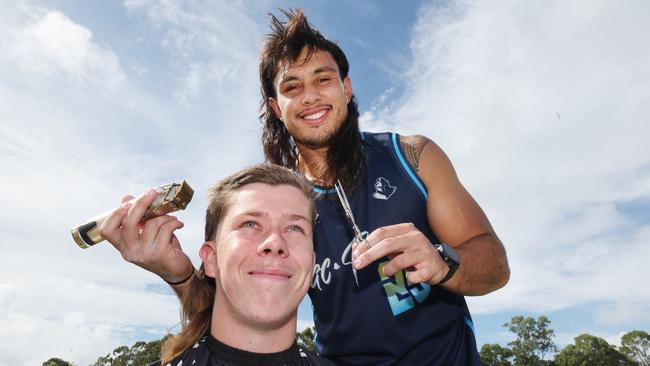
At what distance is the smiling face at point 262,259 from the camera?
317cm

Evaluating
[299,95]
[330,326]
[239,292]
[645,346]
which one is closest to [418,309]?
[330,326]

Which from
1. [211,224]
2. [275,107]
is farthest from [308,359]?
[275,107]

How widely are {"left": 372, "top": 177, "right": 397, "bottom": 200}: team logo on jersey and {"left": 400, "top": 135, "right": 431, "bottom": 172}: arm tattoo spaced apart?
0.92 ft

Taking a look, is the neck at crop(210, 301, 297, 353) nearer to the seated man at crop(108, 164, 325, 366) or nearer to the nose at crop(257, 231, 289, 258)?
the seated man at crop(108, 164, 325, 366)

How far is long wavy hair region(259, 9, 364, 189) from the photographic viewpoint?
457 cm

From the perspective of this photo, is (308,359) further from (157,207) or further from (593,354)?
(593,354)

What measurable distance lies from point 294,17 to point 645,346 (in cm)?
8354

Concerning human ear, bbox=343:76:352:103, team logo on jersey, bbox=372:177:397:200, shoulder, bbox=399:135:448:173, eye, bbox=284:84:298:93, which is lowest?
team logo on jersey, bbox=372:177:397:200

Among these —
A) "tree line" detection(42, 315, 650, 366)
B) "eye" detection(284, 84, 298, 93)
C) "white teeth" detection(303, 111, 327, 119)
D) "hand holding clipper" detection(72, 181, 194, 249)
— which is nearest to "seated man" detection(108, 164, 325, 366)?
"hand holding clipper" detection(72, 181, 194, 249)

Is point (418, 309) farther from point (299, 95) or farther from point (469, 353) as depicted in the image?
point (299, 95)

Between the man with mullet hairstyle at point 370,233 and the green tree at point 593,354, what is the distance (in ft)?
262

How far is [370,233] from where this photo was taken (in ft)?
12.9

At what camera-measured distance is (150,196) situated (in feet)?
11.3

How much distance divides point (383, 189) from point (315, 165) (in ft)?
3.33
